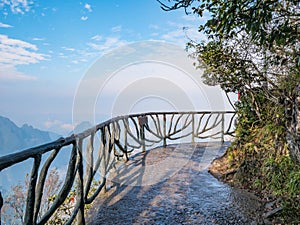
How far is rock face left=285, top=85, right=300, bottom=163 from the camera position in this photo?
3.16 metres

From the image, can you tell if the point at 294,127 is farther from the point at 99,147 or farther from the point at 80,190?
the point at 80,190

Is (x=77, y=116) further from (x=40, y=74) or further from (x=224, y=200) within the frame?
(x=40, y=74)

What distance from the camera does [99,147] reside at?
334 cm

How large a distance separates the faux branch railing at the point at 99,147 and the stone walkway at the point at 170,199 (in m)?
0.26

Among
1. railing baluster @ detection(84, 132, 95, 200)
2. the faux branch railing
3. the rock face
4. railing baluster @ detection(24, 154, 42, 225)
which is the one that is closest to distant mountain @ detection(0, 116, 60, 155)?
railing baluster @ detection(84, 132, 95, 200)

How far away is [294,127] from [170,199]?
1.81m

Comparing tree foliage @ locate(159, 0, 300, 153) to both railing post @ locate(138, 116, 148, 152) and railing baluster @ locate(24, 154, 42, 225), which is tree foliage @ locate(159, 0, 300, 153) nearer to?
railing baluster @ locate(24, 154, 42, 225)

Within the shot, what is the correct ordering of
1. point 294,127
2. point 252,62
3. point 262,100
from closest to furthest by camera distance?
point 294,127 → point 252,62 → point 262,100

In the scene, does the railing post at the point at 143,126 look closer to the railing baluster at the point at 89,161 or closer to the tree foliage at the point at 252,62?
the tree foliage at the point at 252,62

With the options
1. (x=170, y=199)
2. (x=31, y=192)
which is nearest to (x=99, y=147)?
(x=170, y=199)

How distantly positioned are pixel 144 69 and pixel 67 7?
7.96 ft

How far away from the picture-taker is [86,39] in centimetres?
818

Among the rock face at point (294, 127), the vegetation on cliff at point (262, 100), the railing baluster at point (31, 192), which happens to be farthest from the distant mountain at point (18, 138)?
the rock face at point (294, 127)

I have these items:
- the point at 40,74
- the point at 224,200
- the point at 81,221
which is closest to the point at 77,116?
the point at 81,221
